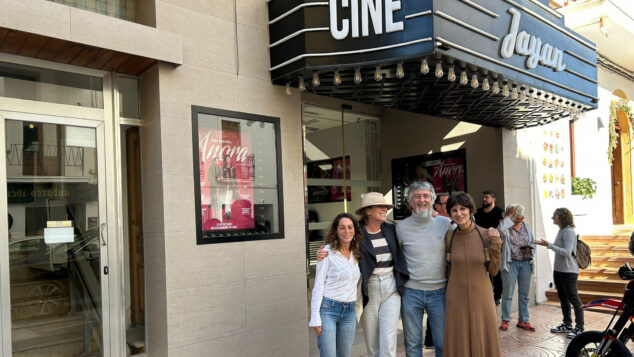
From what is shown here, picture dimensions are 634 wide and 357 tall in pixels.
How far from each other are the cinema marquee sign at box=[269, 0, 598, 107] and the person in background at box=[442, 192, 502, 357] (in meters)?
1.57

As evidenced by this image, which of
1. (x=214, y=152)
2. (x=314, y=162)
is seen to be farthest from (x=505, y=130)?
(x=214, y=152)

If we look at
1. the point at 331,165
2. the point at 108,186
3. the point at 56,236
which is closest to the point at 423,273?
the point at 108,186

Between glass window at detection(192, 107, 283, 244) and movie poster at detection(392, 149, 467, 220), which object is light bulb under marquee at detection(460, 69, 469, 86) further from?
movie poster at detection(392, 149, 467, 220)

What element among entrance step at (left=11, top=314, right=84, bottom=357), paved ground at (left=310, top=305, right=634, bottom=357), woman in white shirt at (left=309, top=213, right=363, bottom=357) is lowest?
paved ground at (left=310, top=305, right=634, bottom=357)

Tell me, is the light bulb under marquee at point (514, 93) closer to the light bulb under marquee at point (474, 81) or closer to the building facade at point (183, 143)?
the building facade at point (183, 143)

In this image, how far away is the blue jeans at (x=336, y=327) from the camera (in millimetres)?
3902

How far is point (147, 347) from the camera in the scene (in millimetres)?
4734

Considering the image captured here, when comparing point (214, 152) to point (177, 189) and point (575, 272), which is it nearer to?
point (177, 189)

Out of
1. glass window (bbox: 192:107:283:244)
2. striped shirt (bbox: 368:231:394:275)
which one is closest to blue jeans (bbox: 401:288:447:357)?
striped shirt (bbox: 368:231:394:275)

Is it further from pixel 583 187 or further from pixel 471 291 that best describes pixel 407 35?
pixel 583 187

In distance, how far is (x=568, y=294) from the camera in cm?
670

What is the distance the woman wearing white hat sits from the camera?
4023 millimetres

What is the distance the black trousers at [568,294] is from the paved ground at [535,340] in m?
0.31

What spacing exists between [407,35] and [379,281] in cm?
228
